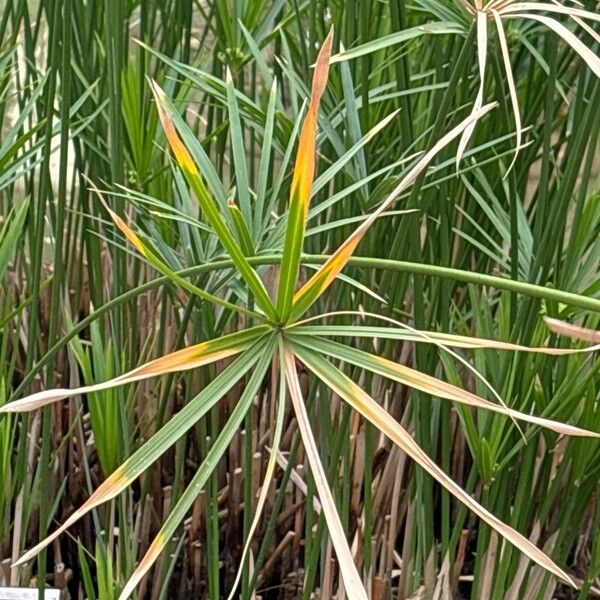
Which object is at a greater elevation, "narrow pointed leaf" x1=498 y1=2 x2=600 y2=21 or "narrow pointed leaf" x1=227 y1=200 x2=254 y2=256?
"narrow pointed leaf" x1=498 y1=2 x2=600 y2=21

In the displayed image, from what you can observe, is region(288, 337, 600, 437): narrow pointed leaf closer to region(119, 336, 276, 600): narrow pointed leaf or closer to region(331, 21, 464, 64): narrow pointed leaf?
region(119, 336, 276, 600): narrow pointed leaf

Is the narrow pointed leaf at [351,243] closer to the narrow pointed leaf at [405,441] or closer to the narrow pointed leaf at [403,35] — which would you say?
the narrow pointed leaf at [405,441]

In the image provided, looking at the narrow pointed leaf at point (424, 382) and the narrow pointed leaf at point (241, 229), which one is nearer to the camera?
the narrow pointed leaf at point (424, 382)

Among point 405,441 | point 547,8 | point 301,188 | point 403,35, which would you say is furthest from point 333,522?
point 403,35

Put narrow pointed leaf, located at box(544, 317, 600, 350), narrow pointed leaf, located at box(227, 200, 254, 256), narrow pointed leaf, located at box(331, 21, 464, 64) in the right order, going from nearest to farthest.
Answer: narrow pointed leaf, located at box(544, 317, 600, 350) → narrow pointed leaf, located at box(227, 200, 254, 256) → narrow pointed leaf, located at box(331, 21, 464, 64)

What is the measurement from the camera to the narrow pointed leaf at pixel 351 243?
1.51 ft

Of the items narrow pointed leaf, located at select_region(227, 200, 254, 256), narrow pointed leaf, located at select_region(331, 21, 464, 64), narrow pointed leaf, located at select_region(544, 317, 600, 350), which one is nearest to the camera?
narrow pointed leaf, located at select_region(544, 317, 600, 350)

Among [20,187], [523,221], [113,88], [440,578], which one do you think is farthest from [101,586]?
[20,187]

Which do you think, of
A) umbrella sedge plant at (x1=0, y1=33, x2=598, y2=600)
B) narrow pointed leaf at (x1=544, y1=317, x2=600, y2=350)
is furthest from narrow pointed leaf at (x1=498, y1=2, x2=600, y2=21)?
narrow pointed leaf at (x1=544, y1=317, x2=600, y2=350)

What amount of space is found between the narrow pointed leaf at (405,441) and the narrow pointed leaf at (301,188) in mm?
38

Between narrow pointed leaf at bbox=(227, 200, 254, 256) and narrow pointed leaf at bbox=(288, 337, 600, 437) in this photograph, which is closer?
narrow pointed leaf at bbox=(288, 337, 600, 437)

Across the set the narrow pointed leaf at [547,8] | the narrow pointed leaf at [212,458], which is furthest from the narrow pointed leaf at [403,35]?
the narrow pointed leaf at [212,458]

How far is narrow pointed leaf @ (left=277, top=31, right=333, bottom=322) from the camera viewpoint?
457mm

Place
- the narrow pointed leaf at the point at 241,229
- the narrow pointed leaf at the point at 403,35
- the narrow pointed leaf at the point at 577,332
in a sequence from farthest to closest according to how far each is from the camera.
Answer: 1. the narrow pointed leaf at the point at 403,35
2. the narrow pointed leaf at the point at 241,229
3. the narrow pointed leaf at the point at 577,332
